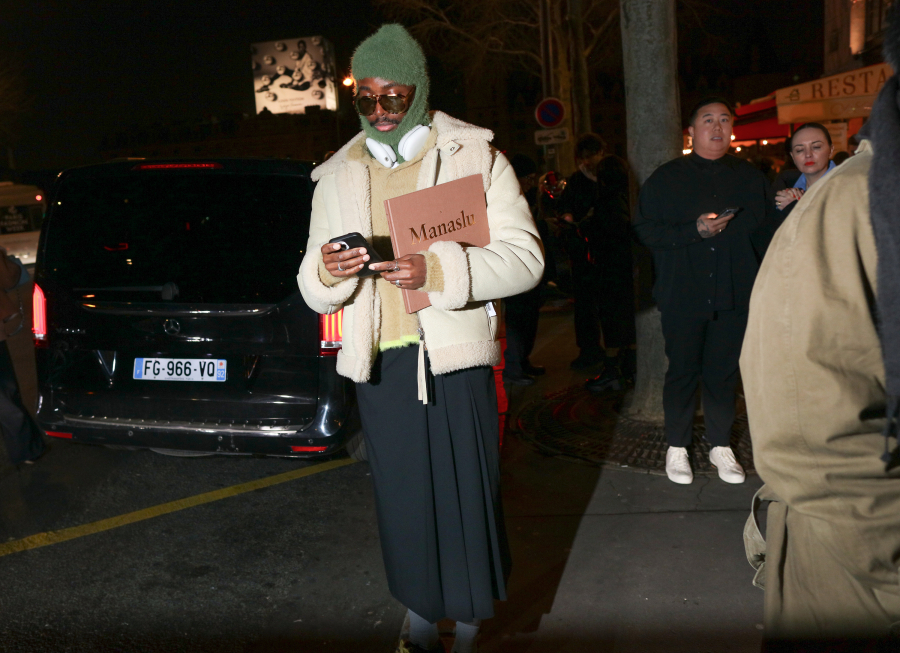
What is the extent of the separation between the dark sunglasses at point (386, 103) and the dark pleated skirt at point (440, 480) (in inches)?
28.2

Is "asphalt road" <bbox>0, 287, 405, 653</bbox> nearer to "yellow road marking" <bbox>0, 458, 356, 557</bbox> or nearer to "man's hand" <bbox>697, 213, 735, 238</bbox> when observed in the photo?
"yellow road marking" <bbox>0, 458, 356, 557</bbox>

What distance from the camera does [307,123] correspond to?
284 feet

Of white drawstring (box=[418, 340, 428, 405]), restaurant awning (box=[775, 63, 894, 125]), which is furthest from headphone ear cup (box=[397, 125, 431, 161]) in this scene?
restaurant awning (box=[775, 63, 894, 125])

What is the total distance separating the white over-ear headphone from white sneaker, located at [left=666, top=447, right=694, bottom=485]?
8.21 feet

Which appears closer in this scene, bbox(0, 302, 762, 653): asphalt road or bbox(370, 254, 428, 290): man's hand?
bbox(370, 254, 428, 290): man's hand

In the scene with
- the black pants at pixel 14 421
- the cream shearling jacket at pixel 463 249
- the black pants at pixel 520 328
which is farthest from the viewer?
the black pants at pixel 520 328

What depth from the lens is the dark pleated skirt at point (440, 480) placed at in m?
2.49

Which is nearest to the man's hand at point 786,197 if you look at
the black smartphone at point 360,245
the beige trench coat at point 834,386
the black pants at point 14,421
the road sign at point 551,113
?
the black smartphone at point 360,245

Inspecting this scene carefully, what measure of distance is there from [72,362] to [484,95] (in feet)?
255

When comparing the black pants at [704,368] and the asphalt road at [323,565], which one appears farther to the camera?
the black pants at [704,368]

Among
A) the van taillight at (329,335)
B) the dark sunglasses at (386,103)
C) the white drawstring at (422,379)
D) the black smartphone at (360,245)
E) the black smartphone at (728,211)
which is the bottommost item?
the van taillight at (329,335)

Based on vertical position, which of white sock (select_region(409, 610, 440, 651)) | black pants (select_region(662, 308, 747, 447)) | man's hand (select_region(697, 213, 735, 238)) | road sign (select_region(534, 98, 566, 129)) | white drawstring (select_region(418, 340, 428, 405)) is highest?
road sign (select_region(534, 98, 566, 129))

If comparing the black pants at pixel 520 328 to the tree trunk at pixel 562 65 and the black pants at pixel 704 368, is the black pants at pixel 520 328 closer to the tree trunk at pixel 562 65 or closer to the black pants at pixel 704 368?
the black pants at pixel 704 368

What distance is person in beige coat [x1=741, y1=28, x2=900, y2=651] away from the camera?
120 cm
